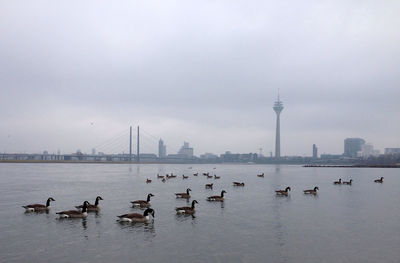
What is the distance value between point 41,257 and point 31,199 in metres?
22.5

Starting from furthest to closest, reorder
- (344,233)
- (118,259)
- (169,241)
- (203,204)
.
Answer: (203,204) → (344,233) → (169,241) → (118,259)

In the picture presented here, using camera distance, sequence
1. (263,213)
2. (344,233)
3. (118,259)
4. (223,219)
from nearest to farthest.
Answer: (118,259), (344,233), (223,219), (263,213)

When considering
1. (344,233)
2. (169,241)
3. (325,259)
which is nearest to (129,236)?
(169,241)

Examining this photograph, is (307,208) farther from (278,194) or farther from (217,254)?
(217,254)

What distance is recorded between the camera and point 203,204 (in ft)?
114

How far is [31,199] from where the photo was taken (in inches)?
1448

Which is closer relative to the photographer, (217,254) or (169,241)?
(217,254)

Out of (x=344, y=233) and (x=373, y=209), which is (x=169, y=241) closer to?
(x=344, y=233)

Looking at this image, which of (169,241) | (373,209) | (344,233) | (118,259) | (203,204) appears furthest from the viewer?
(203,204)

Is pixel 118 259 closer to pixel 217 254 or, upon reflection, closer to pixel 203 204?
pixel 217 254

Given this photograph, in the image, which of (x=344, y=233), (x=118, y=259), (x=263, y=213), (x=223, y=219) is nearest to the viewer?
(x=118, y=259)

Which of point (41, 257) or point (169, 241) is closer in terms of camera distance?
point (41, 257)

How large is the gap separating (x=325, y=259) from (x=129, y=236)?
32.0 feet

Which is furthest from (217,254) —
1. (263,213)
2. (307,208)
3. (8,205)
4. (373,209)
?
(8,205)
